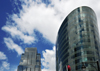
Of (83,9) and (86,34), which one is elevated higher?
(83,9)

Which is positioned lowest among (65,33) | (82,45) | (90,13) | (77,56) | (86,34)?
(77,56)

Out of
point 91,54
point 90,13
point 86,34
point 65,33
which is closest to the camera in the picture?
point 91,54

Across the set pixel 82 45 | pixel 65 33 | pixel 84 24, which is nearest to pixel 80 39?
pixel 82 45

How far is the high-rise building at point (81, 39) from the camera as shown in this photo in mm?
88312

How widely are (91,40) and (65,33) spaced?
25980mm

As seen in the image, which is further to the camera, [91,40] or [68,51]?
[68,51]

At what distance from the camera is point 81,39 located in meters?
94.2

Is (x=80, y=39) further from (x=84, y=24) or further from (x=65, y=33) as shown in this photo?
(x=65, y=33)

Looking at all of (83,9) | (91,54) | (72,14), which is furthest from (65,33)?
(91,54)

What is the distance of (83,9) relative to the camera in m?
102

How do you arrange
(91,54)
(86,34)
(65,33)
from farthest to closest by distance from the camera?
(65,33)
(86,34)
(91,54)

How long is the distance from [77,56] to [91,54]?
9.14m

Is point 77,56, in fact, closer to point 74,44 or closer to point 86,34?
point 74,44

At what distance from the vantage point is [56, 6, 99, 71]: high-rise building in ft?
290
